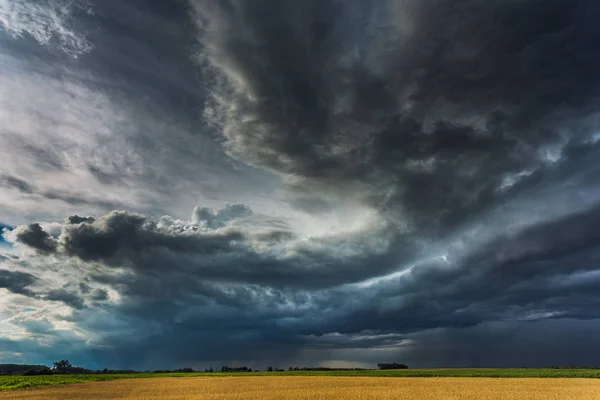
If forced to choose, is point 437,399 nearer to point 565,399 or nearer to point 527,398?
point 527,398

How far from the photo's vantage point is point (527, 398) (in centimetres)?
4503

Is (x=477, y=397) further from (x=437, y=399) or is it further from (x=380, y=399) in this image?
(x=380, y=399)

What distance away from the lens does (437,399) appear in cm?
4341

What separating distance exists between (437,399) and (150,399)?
1354 inches

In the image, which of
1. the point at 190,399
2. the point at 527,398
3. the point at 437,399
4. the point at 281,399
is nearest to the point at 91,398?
the point at 190,399

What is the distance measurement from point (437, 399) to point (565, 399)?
14.9 meters

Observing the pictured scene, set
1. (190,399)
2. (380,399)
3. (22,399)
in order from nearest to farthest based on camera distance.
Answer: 1. (380,399)
2. (190,399)
3. (22,399)

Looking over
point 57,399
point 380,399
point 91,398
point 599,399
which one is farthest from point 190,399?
point 599,399

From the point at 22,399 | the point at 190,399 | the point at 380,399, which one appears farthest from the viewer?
the point at 22,399

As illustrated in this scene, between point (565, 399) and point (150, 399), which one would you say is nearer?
point (565, 399)

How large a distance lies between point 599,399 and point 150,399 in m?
52.7

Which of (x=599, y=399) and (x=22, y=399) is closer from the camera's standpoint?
(x=599, y=399)

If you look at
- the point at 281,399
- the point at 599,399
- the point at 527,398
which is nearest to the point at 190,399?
the point at 281,399

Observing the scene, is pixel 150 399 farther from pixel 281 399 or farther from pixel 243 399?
pixel 281 399
